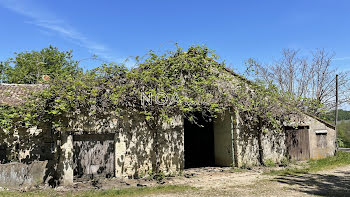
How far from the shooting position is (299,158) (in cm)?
1544

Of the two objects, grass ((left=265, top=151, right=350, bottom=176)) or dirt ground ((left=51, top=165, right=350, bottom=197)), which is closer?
dirt ground ((left=51, top=165, right=350, bottom=197))

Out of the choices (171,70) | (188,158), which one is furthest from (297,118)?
(171,70)

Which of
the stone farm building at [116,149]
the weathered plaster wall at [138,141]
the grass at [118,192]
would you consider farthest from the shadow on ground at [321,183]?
the weathered plaster wall at [138,141]

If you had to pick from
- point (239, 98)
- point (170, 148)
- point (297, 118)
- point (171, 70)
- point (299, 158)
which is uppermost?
point (171, 70)

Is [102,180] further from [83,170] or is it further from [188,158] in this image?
[188,158]

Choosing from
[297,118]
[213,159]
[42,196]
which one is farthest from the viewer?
[297,118]

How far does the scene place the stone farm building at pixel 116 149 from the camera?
9344 mm

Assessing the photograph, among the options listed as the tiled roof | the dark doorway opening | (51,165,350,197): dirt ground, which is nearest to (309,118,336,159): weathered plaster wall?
(51,165,350,197): dirt ground

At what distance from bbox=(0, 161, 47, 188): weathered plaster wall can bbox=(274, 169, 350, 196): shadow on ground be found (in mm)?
8640

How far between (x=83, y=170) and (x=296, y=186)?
760 centimetres

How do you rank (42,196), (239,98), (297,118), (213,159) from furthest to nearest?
(297,118), (213,159), (239,98), (42,196)

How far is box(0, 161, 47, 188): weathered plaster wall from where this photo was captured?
8.71m

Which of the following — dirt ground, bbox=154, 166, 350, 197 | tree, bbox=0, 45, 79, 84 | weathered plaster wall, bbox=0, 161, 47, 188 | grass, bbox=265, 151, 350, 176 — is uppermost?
tree, bbox=0, 45, 79, 84

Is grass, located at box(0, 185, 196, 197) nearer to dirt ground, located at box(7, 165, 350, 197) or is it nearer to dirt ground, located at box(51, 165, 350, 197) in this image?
dirt ground, located at box(7, 165, 350, 197)
